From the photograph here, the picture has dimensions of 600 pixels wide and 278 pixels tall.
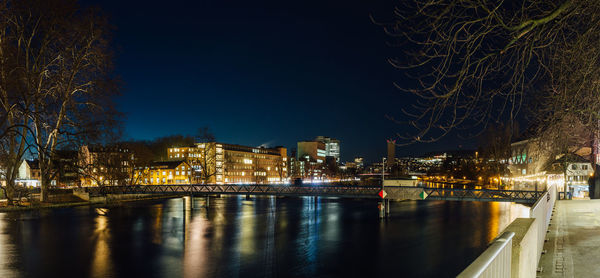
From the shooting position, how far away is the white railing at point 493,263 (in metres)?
2.63

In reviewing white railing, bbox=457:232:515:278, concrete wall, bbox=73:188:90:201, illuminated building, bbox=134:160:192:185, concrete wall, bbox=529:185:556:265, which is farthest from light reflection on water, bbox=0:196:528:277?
illuminated building, bbox=134:160:192:185

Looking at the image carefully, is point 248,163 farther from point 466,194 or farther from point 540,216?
point 540,216

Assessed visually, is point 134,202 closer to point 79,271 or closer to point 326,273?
point 79,271

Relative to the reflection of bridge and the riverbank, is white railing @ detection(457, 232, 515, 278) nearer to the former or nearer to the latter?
the reflection of bridge

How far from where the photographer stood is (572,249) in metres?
8.96

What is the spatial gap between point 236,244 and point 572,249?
23526 mm

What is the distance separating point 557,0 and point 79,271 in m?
24.1

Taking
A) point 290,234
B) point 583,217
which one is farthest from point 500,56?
point 290,234

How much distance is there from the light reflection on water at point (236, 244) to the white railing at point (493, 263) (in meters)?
18.8

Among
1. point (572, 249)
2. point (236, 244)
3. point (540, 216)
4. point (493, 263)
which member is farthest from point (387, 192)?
point (493, 263)

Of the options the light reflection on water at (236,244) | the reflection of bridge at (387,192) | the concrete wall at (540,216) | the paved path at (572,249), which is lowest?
the light reflection on water at (236,244)

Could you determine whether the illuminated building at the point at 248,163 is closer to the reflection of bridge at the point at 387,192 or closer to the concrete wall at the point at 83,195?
the reflection of bridge at the point at 387,192

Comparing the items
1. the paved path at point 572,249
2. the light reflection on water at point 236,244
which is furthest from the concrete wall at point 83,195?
the paved path at point 572,249

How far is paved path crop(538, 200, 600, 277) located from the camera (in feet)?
24.5
